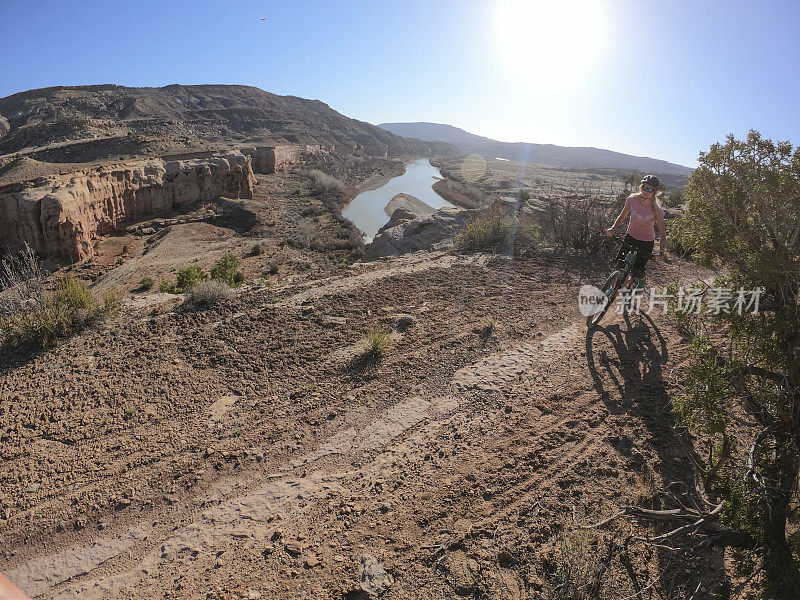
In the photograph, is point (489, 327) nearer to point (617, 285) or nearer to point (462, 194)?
point (617, 285)

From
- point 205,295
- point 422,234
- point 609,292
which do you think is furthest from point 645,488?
point 422,234

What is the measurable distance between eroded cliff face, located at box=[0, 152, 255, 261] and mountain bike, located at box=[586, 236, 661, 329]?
72.1 feet

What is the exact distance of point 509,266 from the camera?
8156 mm

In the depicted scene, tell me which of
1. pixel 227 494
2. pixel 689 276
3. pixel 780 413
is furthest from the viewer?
pixel 689 276

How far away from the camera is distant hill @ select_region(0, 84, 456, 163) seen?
36500 millimetres

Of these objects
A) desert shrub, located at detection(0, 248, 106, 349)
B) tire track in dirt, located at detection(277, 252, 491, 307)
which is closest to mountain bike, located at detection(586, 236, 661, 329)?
tire track in dirt, located at detection(277, 252, 491, 307)

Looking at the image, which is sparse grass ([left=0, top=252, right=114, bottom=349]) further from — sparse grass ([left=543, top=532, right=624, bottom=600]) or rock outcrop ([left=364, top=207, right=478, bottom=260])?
rock outcrop ([left=364, top=207, right=478, bottom=260])

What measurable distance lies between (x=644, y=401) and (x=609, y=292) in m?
2.08

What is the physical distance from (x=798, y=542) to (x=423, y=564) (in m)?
1.95

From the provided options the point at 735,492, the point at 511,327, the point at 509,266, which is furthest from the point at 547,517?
the point at 509,266

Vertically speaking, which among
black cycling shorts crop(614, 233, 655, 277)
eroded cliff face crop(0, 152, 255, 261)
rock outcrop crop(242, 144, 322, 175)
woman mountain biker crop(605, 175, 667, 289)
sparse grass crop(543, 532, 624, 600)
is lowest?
sparse grass crop(543, 532, 624, 600)

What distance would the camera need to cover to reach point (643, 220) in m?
5.21

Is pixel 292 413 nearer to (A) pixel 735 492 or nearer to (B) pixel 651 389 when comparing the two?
(A) pixel 735 492

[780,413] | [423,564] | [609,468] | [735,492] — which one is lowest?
[423,564]
